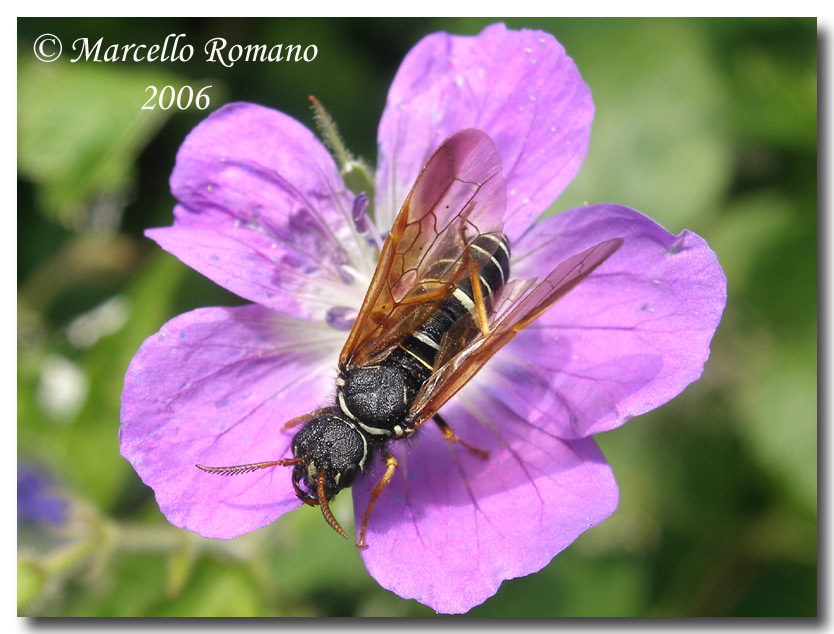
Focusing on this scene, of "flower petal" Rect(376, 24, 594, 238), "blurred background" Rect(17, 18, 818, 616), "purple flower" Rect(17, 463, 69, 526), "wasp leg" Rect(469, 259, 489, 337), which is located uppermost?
"flower petal" Rect(376, 24, 594, 238)

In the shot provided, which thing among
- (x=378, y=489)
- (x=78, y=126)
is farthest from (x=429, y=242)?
(x=78, y=126)

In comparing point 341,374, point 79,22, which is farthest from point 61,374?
point 341,374

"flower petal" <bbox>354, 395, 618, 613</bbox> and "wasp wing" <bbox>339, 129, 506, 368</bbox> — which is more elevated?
"wasp wing" <bbox>339, 129, 506, 368</bbox>

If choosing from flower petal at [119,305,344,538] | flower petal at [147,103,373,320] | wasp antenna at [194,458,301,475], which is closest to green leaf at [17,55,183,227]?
flower petal at [147,103,373,320]

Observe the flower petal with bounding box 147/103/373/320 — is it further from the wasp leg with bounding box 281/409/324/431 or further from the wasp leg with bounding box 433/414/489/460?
the wasp leg with bounding box 433/414/489/460

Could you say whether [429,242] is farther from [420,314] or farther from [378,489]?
[378,489]

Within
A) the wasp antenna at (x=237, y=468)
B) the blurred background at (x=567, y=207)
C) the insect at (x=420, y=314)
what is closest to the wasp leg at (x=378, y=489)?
the insect at (x=420, y=314)
